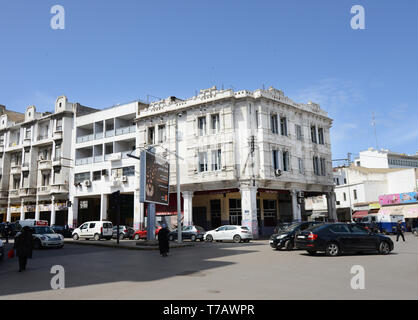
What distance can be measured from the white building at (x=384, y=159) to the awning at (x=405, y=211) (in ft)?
71.9

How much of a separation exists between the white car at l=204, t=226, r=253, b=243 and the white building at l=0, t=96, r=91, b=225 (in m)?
23.9

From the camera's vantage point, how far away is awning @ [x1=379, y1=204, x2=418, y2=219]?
40250 mm

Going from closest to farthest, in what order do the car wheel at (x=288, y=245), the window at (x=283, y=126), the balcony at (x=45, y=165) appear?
the car wheel at (x=288, y=245)
the window at (x=283, y=126)
the balcony at (x=45, y=165)

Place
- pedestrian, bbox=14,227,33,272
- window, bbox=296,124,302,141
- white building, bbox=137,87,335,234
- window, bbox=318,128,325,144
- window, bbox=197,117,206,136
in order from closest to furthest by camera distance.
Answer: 1. pedestrian, bbox=14,227,33,272
2. white building, bbox=137,87,335,234
3. window, bbox=197,117,206,136
4. window, bbox=296,124,302,141
5. window, bbox=318,128,325,144

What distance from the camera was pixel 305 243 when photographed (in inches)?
605

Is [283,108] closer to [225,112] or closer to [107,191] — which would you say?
[225,112]

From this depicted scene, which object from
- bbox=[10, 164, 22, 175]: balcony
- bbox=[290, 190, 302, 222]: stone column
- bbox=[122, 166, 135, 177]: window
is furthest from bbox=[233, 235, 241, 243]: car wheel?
bbox=[10, 164, 22, 175]: balcony

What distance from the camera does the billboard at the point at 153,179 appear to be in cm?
2175

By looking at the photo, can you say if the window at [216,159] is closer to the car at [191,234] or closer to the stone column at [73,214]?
the car at [191,234]

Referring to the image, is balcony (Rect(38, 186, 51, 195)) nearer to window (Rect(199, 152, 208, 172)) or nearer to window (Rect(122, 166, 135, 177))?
window (Rect(122, 166, 135, 177))

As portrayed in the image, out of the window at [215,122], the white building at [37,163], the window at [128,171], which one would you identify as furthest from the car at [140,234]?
the white building at [37,163]

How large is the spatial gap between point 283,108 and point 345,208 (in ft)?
84.2

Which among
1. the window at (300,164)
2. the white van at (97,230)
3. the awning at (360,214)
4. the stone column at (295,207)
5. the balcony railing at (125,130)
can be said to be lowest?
the white van at (97,230)
